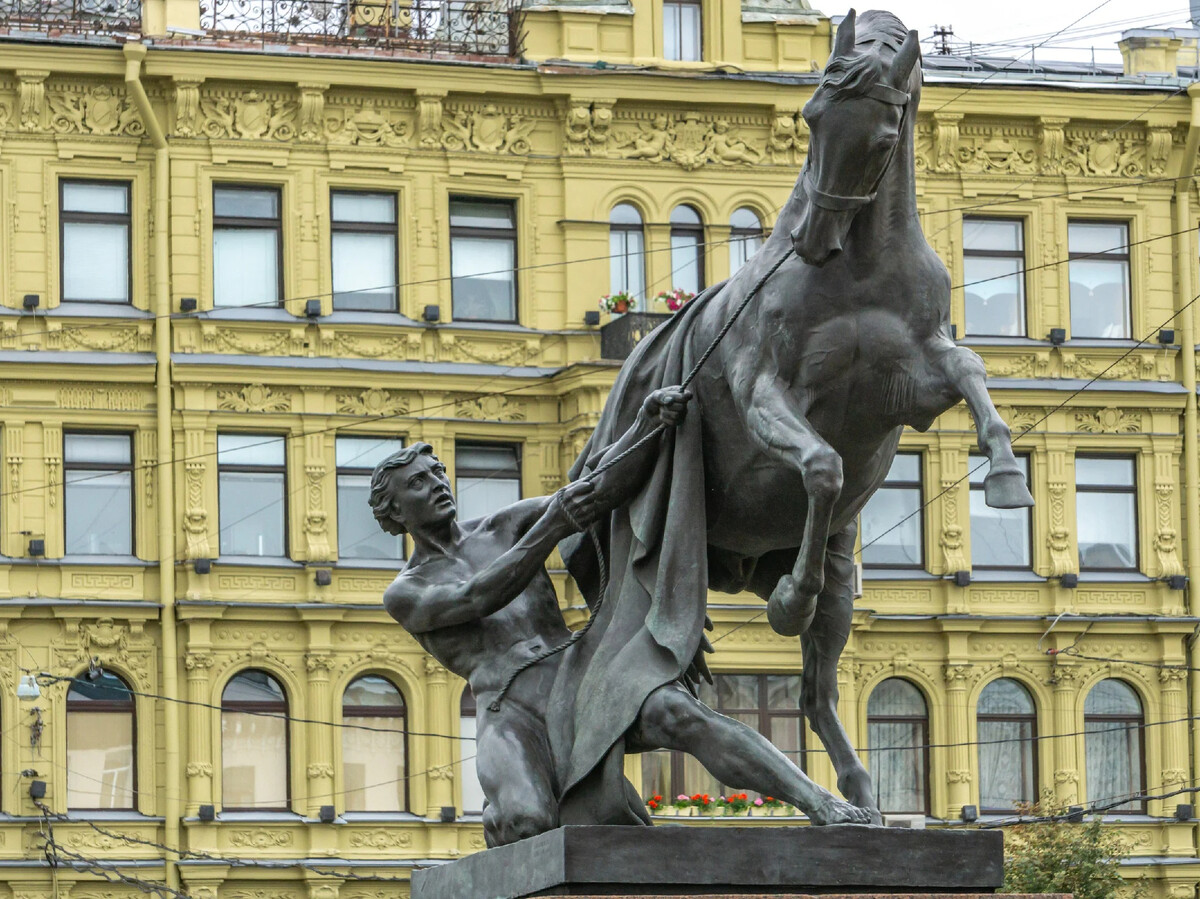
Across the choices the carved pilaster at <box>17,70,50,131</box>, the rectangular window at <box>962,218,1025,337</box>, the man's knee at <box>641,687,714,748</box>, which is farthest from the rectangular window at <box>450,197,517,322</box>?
the man's knee at <box>641,687,714,748</box>

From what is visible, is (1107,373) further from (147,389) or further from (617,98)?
(147,389)

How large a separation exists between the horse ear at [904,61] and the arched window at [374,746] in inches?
1215

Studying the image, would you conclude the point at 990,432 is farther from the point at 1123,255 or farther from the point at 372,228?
the point at 1123,255

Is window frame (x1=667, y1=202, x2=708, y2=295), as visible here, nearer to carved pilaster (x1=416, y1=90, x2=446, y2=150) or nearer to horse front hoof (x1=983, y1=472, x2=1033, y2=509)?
carved pilaster (x1=416, y1=90, x2=446, y2=150)

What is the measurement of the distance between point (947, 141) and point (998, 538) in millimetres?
5591

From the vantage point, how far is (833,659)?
10.4 meters

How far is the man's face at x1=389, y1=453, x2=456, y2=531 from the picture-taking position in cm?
1066

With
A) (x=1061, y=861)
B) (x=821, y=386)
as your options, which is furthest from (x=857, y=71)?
(x=1061, y=861)

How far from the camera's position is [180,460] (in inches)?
1542

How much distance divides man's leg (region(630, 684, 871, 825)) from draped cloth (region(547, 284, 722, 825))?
0.07 meters

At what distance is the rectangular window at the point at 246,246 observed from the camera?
39906 millimetres

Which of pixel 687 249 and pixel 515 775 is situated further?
pixel 687 249

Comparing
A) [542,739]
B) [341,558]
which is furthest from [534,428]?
[542,739]

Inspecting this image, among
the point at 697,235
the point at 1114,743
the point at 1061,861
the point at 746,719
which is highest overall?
the point at 697,235
